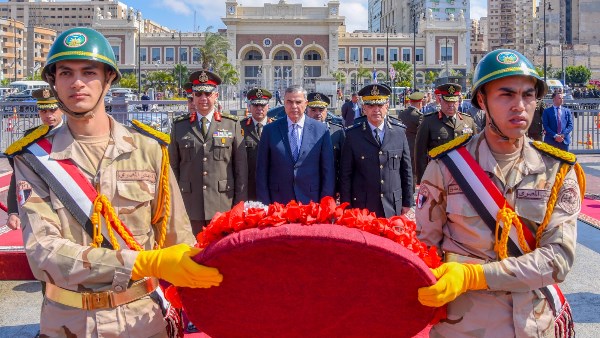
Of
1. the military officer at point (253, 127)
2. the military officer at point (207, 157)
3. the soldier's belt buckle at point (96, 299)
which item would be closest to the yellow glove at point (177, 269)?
the soldier's belt buckle at point (96, 299)

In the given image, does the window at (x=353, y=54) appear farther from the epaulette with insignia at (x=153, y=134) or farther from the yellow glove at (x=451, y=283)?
the yellow glove at (x=451, y=283)

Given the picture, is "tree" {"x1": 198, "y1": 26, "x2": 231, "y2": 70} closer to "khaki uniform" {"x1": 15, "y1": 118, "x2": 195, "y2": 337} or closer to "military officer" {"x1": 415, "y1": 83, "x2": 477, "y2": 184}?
"military officer" {"x1": 415, "y1": 83, "x2": 477, "y2": 184}

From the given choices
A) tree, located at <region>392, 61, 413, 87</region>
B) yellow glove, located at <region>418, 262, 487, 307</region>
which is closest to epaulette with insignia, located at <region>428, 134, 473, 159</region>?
yellow glove, located at <region>418, 262, 487, 307</region>

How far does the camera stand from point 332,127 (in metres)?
8.22

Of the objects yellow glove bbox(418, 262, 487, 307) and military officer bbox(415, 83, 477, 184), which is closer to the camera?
yellow glove bbox(418, 262, 487, 307)

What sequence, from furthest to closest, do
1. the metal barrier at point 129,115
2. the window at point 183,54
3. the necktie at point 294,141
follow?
the window at point 183,54
the metal barrier at point 129,115
the necktie at point 294,141

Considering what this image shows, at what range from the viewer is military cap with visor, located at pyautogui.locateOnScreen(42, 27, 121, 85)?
2236 millimetres

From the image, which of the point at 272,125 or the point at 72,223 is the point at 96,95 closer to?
the point at 72,223

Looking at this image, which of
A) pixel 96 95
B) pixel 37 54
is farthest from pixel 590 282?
pixel 37 54

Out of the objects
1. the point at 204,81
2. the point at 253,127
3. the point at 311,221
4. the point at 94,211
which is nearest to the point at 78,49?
the point at 94,211

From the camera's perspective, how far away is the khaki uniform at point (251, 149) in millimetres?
6492

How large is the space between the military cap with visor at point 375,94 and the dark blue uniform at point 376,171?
21 centimetres

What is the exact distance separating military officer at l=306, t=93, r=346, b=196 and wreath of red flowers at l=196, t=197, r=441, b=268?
4.08 meters

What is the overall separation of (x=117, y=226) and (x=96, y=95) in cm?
47
